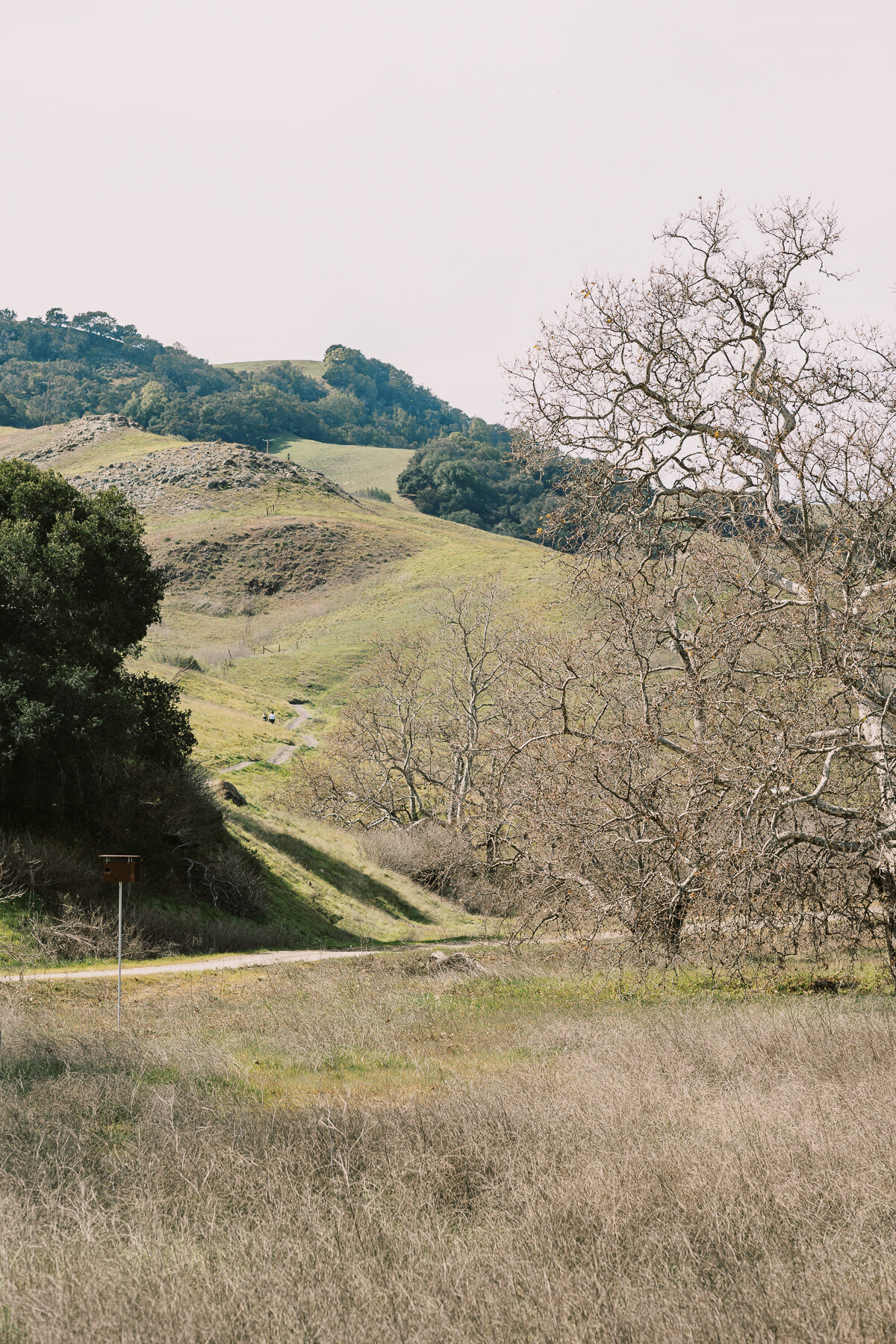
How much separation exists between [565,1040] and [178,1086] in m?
4.60

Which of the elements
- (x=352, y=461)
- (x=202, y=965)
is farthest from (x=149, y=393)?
(x=202, y=965)

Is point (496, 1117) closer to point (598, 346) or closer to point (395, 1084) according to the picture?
point (395, 1084)

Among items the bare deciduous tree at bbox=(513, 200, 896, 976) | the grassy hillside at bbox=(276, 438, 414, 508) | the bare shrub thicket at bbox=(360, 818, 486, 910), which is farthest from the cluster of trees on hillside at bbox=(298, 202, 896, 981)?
the grassy hillside at bbox=(276, 438, 414, 508)

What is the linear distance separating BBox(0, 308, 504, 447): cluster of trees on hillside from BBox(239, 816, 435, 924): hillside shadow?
11536cm

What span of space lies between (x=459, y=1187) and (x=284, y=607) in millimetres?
75182

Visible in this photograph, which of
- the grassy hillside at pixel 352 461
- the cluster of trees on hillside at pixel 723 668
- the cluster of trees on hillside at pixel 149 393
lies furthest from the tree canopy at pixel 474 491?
the cluster of trees on hillside at pixel 723 668

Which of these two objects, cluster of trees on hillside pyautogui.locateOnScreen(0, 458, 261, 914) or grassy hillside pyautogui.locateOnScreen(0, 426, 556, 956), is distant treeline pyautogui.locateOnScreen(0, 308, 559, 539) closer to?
grassy hillside pyautogui.locateOnScreen(0, 426, 556, 956)

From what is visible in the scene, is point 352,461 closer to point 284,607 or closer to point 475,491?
point 475,491

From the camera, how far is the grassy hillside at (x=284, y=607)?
32500 millimetres

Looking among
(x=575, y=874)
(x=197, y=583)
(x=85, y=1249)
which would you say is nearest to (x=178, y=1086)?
(x=85, y=1249)

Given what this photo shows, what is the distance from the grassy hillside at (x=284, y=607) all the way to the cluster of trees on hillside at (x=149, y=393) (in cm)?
1909

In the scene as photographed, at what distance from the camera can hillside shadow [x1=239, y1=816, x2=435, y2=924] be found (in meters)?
32.1

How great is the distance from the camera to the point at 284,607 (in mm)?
79438

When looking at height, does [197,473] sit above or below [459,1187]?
above
